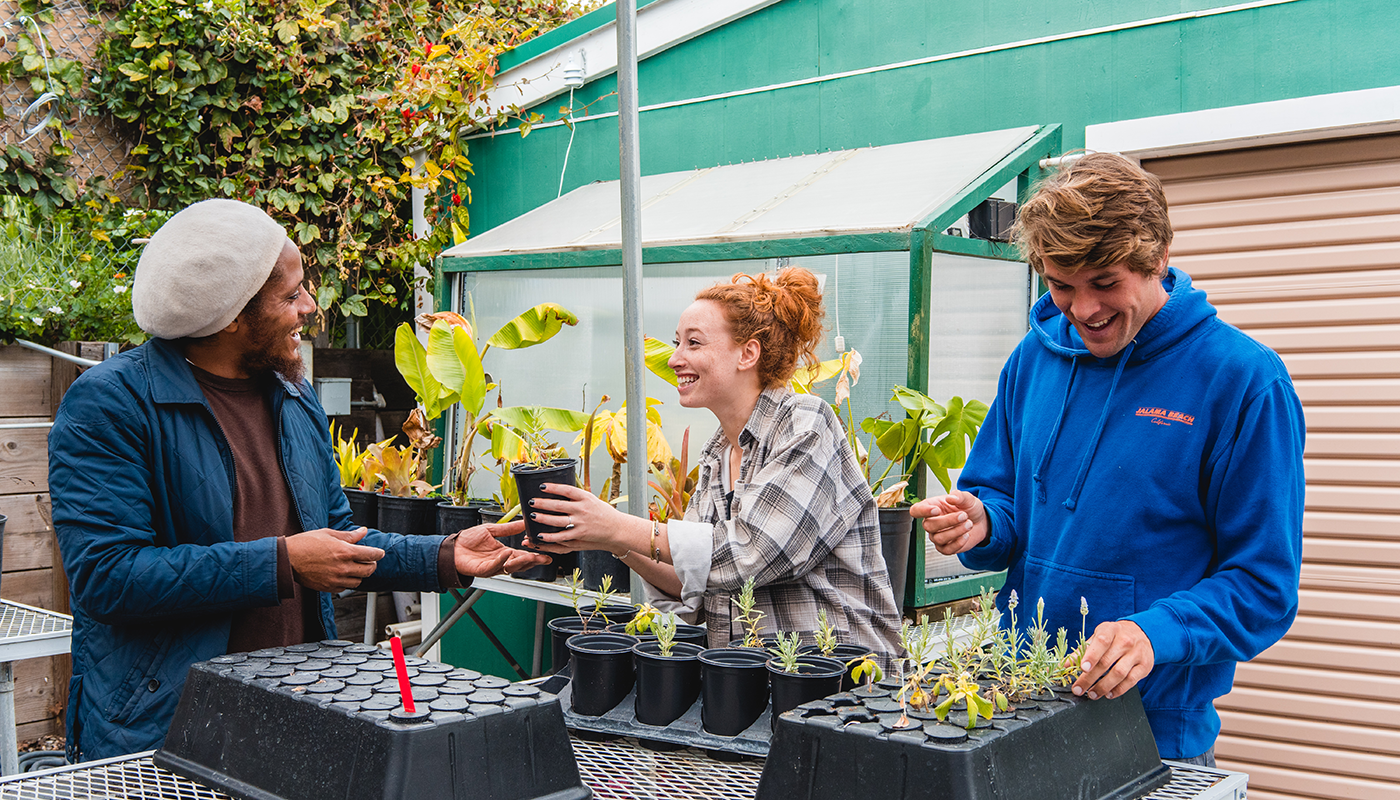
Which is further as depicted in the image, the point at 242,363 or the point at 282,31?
the point at 282,31

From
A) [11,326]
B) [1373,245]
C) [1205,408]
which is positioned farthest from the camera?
[11,326]

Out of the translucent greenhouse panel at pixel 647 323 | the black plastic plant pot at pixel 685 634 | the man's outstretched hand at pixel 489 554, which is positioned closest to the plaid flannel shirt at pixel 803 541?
the black plastic plant pot at pixel 685 634

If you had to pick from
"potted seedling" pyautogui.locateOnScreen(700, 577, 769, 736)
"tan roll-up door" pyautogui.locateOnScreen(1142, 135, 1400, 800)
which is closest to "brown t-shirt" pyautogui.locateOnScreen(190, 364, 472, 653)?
"potted seedling" pyautogui.locateOnScreen(700, 577, 769, 736)

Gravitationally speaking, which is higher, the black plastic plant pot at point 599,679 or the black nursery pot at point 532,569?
the black plastic plant pot at point 599,679

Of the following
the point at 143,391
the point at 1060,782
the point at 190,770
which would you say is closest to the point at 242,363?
the point at 143,391

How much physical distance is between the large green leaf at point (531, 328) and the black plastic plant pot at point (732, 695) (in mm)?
2365

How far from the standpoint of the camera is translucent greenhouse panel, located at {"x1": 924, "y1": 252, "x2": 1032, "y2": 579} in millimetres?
3475

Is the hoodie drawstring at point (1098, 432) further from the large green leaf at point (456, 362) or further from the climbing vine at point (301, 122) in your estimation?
the climbing vine at point (301, 122)

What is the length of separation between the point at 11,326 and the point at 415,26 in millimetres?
2884

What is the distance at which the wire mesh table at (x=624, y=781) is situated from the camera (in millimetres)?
1317

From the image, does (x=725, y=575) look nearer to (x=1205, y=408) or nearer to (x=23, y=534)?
(x=1205, y=408)

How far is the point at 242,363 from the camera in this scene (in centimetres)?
195

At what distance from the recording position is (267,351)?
76.1 inches

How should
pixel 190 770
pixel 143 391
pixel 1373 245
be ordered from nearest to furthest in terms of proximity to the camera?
pixel 190 770
pixel 143 391
pixel 1373 245
